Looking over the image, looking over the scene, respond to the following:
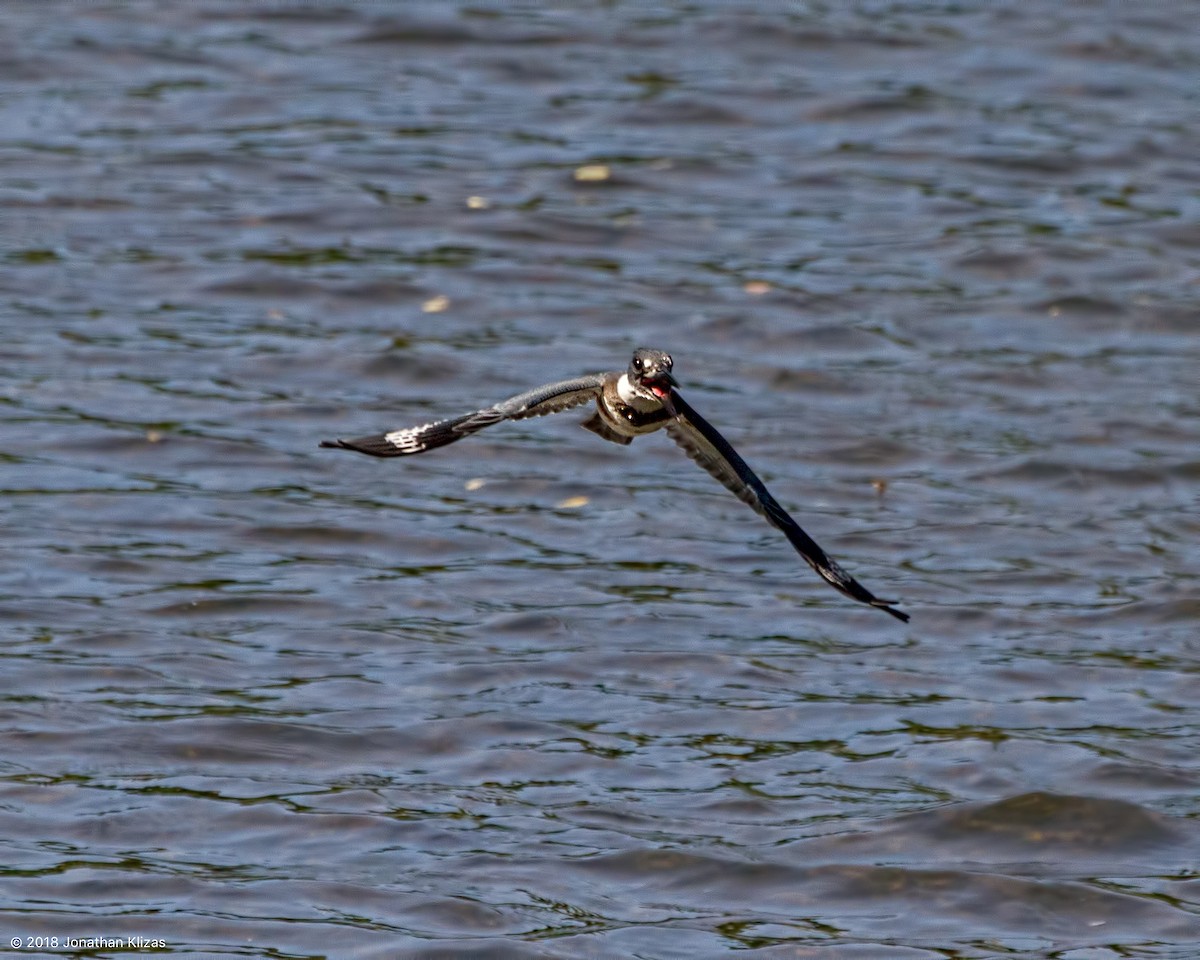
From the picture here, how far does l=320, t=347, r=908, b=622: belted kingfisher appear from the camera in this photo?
6.05 meters

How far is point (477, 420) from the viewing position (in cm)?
601

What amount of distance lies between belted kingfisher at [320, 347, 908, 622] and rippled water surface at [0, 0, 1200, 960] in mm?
1923

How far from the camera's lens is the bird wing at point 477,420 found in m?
5.99

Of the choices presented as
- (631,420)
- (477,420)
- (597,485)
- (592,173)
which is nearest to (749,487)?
(631,420)

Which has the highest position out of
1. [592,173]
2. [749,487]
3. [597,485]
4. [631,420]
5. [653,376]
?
[653,376]

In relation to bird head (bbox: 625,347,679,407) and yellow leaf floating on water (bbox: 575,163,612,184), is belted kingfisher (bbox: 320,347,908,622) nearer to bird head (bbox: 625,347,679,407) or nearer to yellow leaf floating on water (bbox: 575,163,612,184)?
bird head (bbox: 625,347,679,407)

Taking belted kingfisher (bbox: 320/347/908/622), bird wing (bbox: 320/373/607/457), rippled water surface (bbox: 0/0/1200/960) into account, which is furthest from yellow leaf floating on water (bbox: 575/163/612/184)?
bird wing (bbox: 320/373/607/457)

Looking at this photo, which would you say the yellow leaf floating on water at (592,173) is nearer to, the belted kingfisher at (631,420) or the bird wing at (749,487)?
the bird wing at (749,487)

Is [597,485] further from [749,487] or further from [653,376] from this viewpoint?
[653,376]

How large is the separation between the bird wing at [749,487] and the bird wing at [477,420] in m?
0.28

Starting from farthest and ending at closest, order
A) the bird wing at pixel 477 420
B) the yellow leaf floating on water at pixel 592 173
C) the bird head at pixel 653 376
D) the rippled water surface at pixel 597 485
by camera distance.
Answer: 1. the yellow leaf floating on water at pixel 592 173
2. the rippled water surface at pixel 597 485
3. the bird head at pixel 653 376
4. the bird wing at pixel 477 420

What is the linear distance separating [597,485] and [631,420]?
520cm

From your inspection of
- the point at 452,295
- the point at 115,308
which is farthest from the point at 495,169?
the point at 115,308

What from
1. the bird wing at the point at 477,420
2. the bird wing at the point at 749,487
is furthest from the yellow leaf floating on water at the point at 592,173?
the bird wing at the point at 477,420
